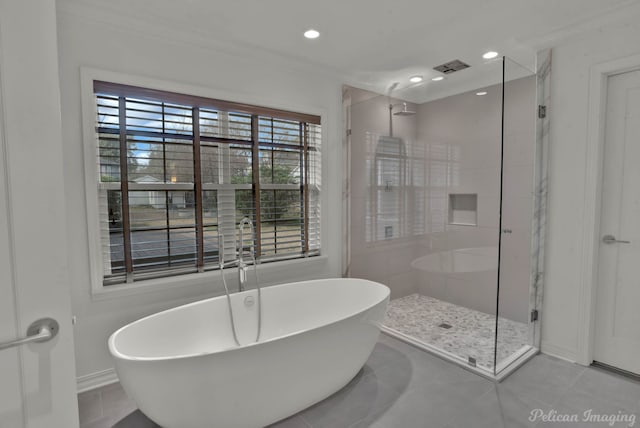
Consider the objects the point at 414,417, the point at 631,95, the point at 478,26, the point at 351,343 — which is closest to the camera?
the point at 414,417

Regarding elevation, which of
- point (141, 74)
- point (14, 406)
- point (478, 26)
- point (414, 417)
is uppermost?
point (478, 26)

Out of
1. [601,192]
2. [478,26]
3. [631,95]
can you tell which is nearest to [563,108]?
[631,95]

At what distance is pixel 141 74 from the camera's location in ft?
7.71

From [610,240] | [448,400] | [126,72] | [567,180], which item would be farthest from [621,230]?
[126,72]

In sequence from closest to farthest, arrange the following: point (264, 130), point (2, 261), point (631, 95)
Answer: point (2, 261) → point (631, 95) → point (264, 130)

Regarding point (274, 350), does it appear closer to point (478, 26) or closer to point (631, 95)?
point (478, 26)

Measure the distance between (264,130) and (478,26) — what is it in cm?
187

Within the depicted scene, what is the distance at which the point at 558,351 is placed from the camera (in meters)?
2.67

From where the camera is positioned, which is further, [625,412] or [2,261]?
[625,412]

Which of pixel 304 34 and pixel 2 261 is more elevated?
pixel 304 34

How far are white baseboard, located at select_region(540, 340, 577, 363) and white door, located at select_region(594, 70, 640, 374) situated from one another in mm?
202

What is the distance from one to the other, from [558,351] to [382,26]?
9.59ft

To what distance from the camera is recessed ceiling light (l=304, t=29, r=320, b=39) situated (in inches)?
99.0

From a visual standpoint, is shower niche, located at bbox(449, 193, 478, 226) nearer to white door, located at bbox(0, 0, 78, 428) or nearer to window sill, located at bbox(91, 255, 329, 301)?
window sill, located at bbox(91, 255, 329, 301)
